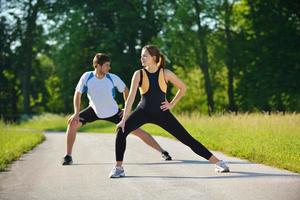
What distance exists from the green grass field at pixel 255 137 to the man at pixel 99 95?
69.3 inches

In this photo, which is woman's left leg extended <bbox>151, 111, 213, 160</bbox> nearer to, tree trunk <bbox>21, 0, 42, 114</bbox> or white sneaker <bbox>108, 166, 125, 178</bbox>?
white sneaker <bbox>108, 166, 125, 178</bbox>

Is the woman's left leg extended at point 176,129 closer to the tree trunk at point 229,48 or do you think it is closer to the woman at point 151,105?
the woman at point 151,105

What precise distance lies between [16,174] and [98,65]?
238 cm

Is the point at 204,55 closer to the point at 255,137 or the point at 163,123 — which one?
the point at 255,137

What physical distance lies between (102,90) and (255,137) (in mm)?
4654

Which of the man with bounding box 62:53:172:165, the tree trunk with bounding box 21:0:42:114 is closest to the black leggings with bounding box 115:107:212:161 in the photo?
the man with bounding box 62:53:172:165

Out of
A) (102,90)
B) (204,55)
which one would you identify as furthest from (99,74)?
(204,55)

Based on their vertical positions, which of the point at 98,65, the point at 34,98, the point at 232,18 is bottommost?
the point at 34,98

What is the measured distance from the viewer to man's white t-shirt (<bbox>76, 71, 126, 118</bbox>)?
425 inches

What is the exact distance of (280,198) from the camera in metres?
6.33

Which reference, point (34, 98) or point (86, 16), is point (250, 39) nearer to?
point (86, 16)

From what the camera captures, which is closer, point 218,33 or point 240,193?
point 240,193

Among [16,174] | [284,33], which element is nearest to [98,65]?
[16,174]

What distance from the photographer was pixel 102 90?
10.8 metres
